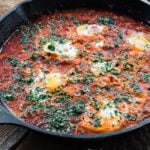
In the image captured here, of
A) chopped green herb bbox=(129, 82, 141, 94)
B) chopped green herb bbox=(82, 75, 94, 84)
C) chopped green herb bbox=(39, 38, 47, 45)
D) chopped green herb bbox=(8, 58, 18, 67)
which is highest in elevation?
chopped green herb bbox=(39, 38, 47, 45)

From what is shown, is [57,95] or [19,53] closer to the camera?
[57,95]

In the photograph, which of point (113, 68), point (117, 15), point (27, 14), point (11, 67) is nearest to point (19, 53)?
point (11, 67)

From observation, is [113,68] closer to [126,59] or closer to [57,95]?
[126,59]

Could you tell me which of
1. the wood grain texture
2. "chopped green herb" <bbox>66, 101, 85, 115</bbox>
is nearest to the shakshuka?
"chopped green herb" <bbox>66, 101, 85, 115</bbox>

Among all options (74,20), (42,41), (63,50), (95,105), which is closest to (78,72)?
(63,50)

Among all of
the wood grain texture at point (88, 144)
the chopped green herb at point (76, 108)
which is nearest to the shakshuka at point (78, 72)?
the chopped green herb at point (76, 108)

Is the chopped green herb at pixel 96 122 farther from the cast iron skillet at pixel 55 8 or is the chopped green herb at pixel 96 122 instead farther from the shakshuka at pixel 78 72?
the cast iron skillet at pixel 55 8

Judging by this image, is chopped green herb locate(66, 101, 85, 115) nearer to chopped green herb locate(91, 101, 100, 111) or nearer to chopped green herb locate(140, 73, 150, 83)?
chopped green herb locate(91, 101, 100, 111)

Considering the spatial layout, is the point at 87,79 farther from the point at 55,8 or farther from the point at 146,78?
the point at 55,8
